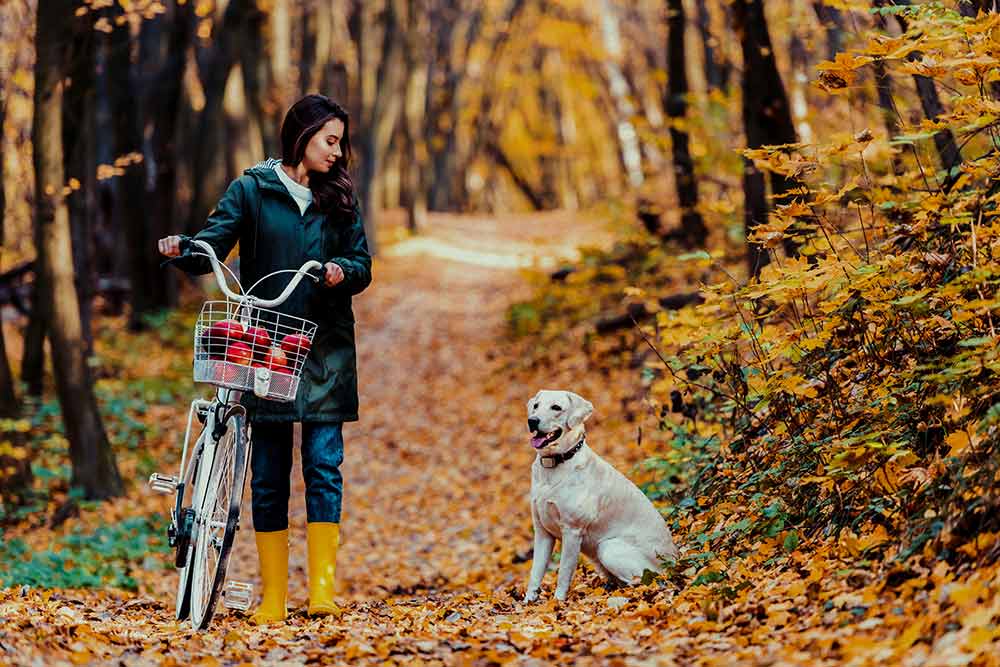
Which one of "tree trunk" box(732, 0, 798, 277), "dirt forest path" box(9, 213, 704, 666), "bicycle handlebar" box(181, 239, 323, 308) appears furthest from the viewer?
"tree trunk" box(732, 0, 798, 277)

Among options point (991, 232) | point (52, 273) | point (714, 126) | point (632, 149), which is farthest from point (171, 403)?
point (632, 149)

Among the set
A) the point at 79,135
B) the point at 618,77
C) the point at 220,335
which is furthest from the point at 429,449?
the point at 618,77

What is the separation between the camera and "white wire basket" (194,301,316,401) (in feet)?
16.7

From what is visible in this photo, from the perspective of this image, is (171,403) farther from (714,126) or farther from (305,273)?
(305,273)

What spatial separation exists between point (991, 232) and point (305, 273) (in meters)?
3.13

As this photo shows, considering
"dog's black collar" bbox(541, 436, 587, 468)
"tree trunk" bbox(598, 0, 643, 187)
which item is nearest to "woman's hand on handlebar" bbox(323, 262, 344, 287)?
"dog's black collar" bbox(541, 436, 587, 468)

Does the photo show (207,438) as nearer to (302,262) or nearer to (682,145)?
(302,262)

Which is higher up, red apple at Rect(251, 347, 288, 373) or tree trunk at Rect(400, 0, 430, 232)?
tree trunk at Rect(400, 0, 430, 232)

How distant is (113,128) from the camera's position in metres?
17.5

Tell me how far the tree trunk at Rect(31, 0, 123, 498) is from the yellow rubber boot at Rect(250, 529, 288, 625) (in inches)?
211

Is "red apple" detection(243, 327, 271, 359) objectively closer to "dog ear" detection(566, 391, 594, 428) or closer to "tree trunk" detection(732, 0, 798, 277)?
"dog ear" detection(566, 391, 594, 428)

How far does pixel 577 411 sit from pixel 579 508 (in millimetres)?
465

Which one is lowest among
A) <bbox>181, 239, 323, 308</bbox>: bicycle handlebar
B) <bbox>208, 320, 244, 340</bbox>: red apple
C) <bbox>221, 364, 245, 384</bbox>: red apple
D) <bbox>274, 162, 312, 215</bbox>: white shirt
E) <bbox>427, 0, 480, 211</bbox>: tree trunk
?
<bbox>221, 364, 245, 384</bbox>: red apple

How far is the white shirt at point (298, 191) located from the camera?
5.77m
